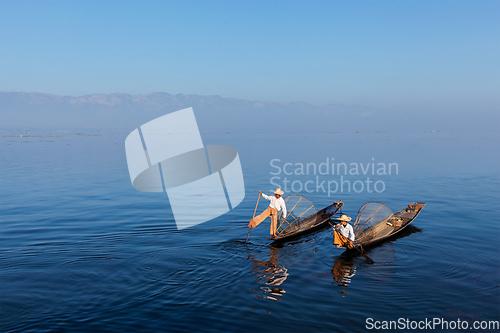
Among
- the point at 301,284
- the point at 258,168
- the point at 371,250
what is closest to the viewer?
the point at 301,284

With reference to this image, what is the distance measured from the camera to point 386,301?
41.4 ft

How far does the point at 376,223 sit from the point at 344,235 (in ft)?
19.6

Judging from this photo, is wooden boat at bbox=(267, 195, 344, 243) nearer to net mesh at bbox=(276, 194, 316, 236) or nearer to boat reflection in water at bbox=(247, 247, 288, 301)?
net mesh at bbox=(276, 194, 316, 236)

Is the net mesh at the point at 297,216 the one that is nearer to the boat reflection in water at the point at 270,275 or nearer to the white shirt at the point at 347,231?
the boat reflection in water at the point at 270,275

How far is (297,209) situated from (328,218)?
2191 millimetres

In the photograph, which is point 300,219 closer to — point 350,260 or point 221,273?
point 350,260

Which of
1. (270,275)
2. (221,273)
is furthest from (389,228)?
(221,273)

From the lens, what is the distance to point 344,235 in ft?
56.2

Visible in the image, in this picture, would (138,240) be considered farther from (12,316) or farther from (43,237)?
(12,316)

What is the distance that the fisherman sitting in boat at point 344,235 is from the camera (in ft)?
55.4

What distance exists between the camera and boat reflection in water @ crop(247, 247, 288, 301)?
1327cm

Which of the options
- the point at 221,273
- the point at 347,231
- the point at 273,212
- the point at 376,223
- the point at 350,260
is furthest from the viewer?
the point at 376,223

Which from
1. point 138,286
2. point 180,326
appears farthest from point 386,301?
point 138,286

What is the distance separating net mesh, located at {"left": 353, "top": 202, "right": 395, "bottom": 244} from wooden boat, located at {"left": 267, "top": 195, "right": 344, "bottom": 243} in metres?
2.63
